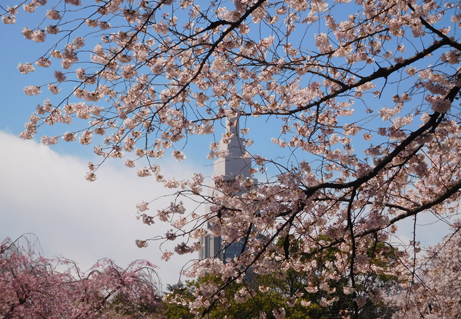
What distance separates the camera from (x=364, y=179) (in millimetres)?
4137

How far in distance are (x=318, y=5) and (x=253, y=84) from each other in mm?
1241

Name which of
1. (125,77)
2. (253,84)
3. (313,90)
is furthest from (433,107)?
(125,77)

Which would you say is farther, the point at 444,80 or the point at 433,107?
the point at 444,80

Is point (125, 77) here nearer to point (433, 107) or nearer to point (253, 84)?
point (253, 84)

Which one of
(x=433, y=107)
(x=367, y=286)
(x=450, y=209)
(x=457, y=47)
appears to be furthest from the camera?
(x=450, y=209)

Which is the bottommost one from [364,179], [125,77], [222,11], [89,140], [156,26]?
[364,179]

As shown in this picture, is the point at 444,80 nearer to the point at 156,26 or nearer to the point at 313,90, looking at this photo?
the point at 313,90

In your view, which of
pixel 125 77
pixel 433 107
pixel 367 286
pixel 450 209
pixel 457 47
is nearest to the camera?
pixel 433 107

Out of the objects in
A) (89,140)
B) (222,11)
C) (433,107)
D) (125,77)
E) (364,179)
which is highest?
(222,11)

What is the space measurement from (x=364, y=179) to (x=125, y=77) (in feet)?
9.35

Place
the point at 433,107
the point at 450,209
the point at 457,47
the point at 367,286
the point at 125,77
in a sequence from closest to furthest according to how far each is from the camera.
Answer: the point at 433,107 → the point at 457,47 → the point at 125,77 → the point at 367,286 → the point at 450,209

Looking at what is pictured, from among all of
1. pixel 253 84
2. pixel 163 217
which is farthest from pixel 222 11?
pixel 163 217

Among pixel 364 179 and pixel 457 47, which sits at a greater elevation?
pixel 457 47

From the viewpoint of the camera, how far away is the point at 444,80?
480cm
